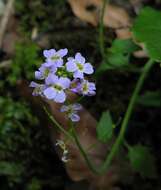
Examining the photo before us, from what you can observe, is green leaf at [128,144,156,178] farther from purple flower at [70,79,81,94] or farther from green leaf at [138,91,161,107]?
purple flower at [70,79,81,94]

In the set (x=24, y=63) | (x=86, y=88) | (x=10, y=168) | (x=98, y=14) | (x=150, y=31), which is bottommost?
(x=10, y=168)

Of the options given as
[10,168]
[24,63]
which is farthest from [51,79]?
[24,63]

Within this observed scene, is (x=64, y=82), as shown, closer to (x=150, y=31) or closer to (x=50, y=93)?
(x=50, y=93)

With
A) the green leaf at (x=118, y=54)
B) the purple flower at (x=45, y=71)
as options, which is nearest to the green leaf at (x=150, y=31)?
the green leaf at (x=118, y=54)

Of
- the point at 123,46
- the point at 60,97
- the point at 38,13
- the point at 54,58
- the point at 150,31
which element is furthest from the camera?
the point at 38,13

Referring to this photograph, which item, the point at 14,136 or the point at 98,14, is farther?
the point at 98,14

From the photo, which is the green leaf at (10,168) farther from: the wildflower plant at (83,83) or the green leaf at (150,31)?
the green leaf at (150,31)

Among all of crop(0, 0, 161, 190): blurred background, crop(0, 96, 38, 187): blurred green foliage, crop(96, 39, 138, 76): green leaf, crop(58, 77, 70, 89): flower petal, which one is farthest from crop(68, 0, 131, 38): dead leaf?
crop(58, 77, 70, 89): flower petal
